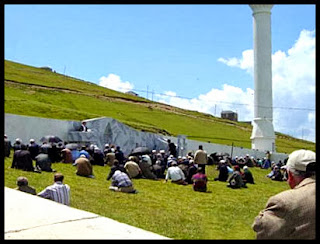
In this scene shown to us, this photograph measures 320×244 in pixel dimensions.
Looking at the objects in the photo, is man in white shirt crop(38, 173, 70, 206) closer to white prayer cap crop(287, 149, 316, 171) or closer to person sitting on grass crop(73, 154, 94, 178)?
white prayer cap crop(287, 149, 316, 171)

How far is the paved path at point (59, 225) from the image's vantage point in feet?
14.1

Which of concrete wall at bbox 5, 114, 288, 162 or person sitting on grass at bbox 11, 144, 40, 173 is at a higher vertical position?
concrete wall at bbox 5, 114, 288, 162

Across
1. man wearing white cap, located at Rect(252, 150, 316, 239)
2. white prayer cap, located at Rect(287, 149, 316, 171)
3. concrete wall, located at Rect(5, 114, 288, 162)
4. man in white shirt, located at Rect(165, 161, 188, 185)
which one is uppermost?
concrete wall, located at Rect(5, 114, 288, 162)

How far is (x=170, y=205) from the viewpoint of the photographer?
38.7 feet

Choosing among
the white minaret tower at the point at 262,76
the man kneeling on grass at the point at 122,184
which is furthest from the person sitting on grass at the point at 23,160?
the white minaret tower at the point at 262,76

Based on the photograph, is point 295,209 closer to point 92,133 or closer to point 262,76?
point 92,133

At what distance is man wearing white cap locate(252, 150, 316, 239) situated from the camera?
3451 millimetres

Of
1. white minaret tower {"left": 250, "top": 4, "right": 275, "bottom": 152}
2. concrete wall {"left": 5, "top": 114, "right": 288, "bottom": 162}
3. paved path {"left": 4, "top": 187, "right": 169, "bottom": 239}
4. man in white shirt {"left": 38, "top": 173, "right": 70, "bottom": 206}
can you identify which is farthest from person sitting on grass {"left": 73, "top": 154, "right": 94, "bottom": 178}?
white minaret tower {"left": 250, "top": 4, "right": 275, "bottom": 152}

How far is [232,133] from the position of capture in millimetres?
61531

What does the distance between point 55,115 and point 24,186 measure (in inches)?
1113

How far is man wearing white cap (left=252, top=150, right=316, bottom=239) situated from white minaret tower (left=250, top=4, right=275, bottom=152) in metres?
39.1

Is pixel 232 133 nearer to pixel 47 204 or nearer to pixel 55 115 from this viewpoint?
pixel 55 115

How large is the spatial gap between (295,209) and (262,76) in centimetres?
3950

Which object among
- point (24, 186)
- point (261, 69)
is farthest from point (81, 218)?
point (261, 69)
